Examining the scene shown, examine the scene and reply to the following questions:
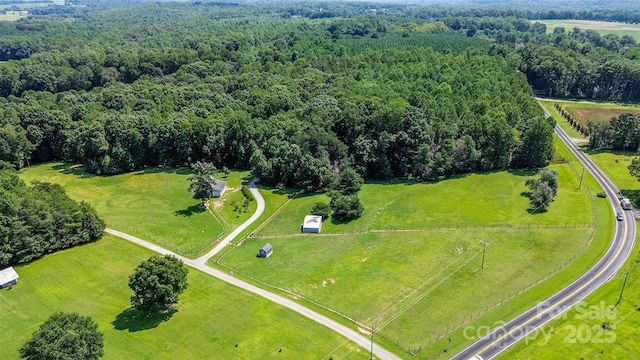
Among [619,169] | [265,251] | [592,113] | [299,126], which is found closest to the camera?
[265,251]

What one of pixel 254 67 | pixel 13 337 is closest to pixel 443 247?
pixel 13 337

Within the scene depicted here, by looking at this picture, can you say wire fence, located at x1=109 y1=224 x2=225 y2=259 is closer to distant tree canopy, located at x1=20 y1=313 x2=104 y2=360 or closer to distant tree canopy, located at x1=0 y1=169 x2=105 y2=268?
distant tree canopy, located at x1=0 y1=169 x2=105 y2=268

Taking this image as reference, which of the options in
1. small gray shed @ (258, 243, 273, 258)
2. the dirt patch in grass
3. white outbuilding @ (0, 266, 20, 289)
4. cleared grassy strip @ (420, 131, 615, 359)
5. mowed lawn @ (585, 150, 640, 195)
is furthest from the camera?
the dirt patch in grass

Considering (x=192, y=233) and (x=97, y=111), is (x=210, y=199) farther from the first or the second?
(x=97, y=111)

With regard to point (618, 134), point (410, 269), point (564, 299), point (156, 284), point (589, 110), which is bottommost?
point (410, 269)

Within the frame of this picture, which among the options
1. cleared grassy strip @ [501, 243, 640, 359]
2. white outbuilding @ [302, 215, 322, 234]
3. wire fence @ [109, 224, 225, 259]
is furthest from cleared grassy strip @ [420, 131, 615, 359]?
wire fence @ [109, 224, 225, 259]

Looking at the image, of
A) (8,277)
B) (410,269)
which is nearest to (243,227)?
(410,269)

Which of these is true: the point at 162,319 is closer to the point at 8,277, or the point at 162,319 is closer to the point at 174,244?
the point at 174,244
